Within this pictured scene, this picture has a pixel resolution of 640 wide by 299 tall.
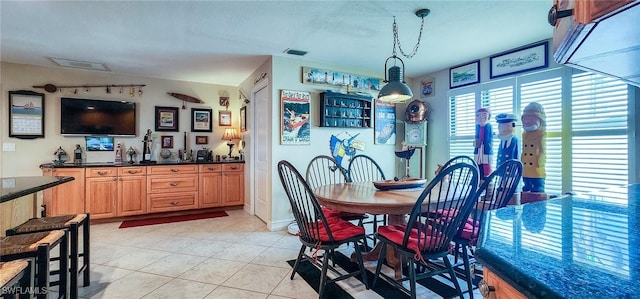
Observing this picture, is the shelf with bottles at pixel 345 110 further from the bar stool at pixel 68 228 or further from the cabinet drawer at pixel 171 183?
the bar stool at pixel 68 228

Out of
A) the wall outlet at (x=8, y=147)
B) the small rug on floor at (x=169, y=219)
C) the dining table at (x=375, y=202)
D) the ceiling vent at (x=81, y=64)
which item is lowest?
the small rug on floor at (x=169, y=219)

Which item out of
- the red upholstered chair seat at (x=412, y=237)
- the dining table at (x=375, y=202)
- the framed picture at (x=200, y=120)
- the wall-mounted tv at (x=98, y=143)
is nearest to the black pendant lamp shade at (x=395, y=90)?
the dining table at (x=375, y=202)

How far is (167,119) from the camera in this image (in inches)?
185

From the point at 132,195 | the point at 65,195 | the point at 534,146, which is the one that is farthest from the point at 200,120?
the point at 534,146

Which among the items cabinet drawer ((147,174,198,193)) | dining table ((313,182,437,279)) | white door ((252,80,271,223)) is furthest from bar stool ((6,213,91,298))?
cabinet drawer ((147,174,198,193))

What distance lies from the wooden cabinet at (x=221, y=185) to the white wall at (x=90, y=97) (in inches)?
25.3

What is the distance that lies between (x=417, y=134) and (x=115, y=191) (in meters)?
4.38

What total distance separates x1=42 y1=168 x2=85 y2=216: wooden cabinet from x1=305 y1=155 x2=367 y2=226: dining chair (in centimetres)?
303

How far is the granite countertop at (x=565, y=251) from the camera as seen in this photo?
0.44 meters

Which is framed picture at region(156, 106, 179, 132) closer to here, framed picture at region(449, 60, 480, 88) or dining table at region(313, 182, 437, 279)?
dining table at region(313, 182, 437, 279)

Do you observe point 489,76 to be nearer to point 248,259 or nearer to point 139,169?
point 248,259

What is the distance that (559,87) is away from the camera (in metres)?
2.92

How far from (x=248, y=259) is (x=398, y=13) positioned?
101 inches

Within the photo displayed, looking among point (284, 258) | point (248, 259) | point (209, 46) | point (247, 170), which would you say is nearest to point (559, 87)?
point (284, 258)
